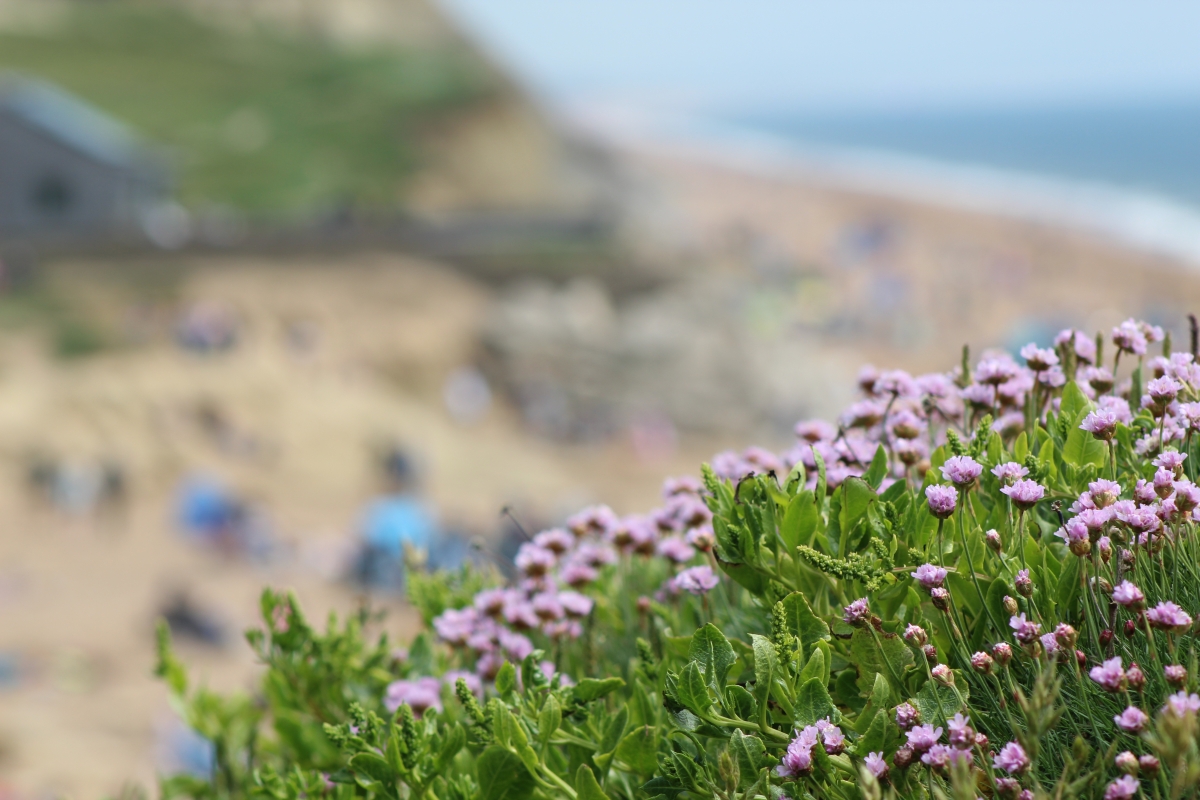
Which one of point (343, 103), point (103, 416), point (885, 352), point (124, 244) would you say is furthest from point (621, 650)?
point (343, 103)

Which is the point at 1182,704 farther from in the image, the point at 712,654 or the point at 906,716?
the point at 712,654

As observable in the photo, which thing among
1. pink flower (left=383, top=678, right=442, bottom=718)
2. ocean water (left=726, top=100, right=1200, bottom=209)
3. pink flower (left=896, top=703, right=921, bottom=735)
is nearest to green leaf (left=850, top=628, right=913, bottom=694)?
pink flower (left=896, top=703, right=921, bottom=735)

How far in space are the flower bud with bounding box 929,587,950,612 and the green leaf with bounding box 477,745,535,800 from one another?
0.82 meters

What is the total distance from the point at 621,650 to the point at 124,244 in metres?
29.6

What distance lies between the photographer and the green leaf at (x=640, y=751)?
227cm

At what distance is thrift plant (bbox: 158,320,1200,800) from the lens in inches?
76.9

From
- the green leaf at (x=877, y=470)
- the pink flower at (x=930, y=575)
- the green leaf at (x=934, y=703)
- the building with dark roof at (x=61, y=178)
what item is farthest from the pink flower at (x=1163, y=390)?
the building with dark roof at (x=61, y=178)

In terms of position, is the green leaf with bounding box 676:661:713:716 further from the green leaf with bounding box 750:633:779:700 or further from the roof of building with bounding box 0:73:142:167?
the roof of building with bounding box 0:73:142:167

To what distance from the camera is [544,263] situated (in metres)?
34.1

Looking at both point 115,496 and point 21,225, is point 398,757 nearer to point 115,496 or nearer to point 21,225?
point 115,496

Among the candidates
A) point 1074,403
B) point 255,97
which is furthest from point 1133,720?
point 255,97

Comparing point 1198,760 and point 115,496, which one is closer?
point 1198,760

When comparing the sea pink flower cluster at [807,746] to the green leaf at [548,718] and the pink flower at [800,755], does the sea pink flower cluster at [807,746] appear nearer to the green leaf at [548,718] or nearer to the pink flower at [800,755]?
the pink flower at [800,755]

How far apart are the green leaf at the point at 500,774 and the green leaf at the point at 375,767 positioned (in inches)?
6.5
